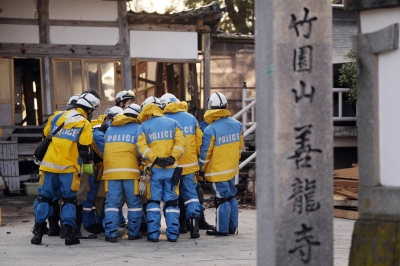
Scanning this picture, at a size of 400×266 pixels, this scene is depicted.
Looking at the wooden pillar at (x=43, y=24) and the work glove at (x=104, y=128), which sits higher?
the wooden pillar at (x=43, y=24)

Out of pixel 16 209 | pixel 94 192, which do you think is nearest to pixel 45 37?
pixel 16 209

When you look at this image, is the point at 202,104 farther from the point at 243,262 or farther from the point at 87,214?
the point at 243,262

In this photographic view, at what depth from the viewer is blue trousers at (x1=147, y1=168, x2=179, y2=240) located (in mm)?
11797

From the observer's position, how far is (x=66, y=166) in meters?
11.5

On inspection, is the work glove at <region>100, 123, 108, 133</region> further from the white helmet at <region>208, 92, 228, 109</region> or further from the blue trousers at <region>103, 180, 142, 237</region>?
the white helmet at <region>208, 92, 228, 109</region>

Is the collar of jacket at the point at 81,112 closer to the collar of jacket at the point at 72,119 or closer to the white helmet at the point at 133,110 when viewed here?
the collar of jacket at the point at 72,119

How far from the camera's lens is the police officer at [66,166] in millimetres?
11508

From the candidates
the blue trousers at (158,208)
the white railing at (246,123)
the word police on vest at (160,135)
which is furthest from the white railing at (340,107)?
the blue trousers at (158,208)

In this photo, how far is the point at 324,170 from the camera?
6387mm

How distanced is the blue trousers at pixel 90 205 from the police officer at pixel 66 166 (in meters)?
1.18

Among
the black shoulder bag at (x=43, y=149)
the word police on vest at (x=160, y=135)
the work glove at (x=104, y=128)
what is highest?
the work glove at (x=104, y=128)

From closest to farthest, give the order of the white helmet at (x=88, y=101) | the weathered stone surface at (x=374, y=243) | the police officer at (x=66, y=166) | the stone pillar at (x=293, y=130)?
the stone pillar at (x=293, y=130) → the weathered stone surface at (x=374, y=243) → the police officer at (x=66, y=166) → the white helmet at (x=88, y=101)

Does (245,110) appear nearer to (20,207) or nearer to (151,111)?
(20,207)

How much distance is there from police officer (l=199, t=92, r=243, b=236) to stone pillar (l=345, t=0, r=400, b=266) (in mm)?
4423
